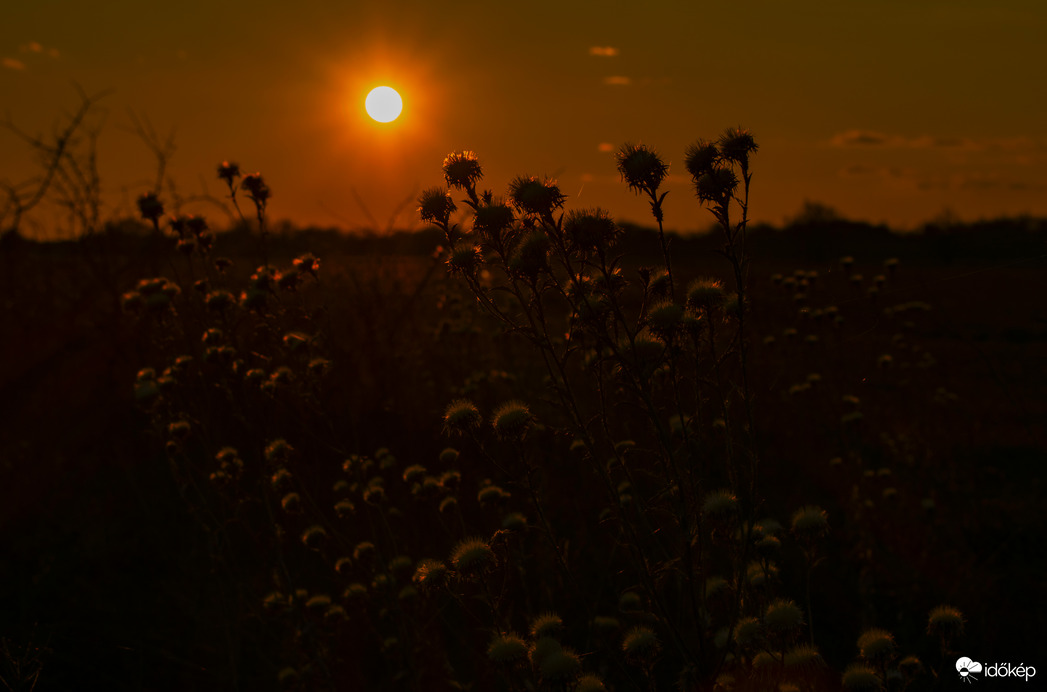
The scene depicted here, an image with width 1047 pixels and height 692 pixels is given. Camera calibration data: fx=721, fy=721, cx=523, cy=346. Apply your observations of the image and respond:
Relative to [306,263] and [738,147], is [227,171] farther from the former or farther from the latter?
[738,147]

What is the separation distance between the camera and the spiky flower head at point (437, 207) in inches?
104

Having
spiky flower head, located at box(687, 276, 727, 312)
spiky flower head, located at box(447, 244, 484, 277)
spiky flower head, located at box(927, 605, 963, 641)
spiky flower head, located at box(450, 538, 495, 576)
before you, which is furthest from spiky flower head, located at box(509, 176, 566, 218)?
spiky flower head, located at box(927, 605, 963, 641)

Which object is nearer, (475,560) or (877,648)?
(877,648)

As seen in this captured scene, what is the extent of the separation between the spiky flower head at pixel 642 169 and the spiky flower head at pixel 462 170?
52 cm

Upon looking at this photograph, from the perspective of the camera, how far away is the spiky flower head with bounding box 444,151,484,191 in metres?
2.49

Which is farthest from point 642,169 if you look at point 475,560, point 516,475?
point 516,475

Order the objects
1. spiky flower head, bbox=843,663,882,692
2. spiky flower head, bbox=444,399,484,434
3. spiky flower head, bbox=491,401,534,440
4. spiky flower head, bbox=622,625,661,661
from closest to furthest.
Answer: spiky flower head, bbox=843,663,882,692 < spiky flower head, bbox=622,625,661,661 < spiky flower head, bbox=491,401,534,440 < spiky flower head, bbox=444,399,484,434

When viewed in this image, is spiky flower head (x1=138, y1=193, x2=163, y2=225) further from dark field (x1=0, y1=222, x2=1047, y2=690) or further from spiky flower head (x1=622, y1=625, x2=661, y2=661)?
spiky flower head (x1=622, y1=625, x2=661, y2=661)

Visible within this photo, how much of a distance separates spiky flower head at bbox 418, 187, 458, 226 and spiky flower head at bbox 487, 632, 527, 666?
1443 mm

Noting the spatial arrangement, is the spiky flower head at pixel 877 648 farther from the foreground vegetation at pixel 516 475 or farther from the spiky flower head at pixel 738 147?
the spiky flower head at pixel 738 147

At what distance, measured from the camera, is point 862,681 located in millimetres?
1964

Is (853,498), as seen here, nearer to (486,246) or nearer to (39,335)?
(486,246)

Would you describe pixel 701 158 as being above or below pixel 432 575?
above

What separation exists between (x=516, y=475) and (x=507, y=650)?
2.79 meters
